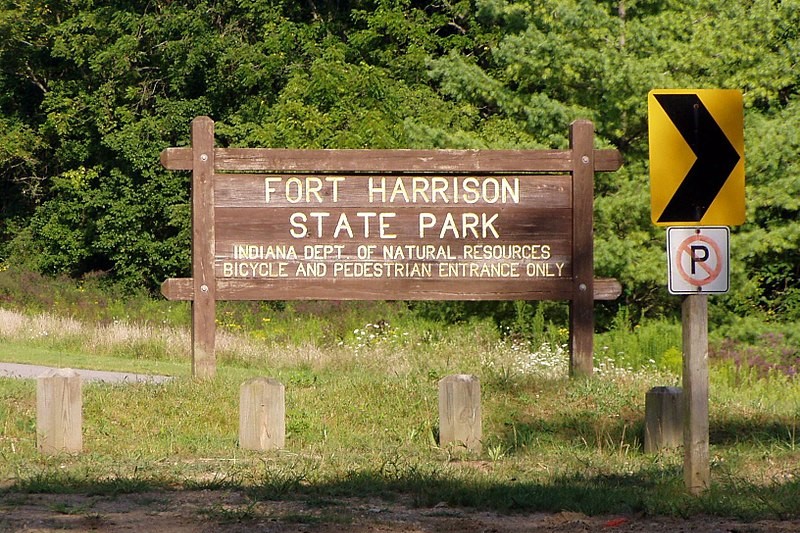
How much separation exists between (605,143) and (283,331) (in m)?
6.94

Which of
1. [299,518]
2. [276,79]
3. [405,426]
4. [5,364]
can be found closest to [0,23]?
A: [276,79]

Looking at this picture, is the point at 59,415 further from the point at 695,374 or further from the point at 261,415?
the point at 695,374

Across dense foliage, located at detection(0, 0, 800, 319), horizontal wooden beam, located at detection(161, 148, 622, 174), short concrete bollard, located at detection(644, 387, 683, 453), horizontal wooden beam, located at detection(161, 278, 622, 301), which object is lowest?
short concrete bollard, located at detection(644, 387, 683, 453)

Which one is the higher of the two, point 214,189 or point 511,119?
point 511,119

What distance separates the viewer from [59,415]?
1041cm

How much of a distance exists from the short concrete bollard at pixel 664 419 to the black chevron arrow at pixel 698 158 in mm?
3172

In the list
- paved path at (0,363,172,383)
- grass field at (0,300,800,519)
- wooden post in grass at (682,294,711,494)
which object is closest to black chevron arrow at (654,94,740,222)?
wooden post in grass at (682,294,711,494)

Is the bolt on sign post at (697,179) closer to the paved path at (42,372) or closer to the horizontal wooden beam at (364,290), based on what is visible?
the horizontal wooden beam at (364,290)

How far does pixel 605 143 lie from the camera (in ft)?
70.7

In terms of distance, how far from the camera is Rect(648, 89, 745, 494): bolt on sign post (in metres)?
7.92

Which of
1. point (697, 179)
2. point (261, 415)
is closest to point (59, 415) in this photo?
point (261, 415)

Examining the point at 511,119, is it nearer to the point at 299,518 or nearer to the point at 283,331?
the point at 283,331

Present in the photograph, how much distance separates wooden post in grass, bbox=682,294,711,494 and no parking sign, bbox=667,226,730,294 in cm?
12

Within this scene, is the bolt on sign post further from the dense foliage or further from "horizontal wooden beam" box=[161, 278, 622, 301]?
the dense foliage
